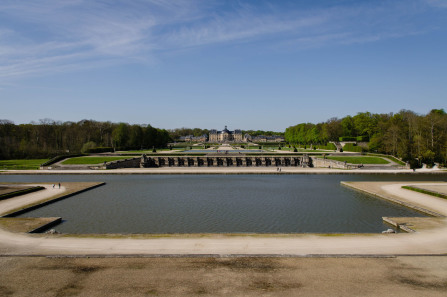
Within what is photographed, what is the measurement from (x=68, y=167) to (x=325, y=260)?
158 feet

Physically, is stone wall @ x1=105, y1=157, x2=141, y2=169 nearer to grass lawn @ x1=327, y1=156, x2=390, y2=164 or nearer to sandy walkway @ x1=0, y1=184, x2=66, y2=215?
sandy walkway @ x1=0, y1=184, x2=66, y2=215

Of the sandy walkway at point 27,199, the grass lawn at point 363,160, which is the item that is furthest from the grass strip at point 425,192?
the sandy walkway at point 27,199

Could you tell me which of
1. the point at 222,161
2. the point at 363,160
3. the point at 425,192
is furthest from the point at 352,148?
the point at 425,192

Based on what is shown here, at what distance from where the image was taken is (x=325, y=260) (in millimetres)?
12594

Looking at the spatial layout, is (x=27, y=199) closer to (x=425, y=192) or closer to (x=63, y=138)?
(x=425, y=192)

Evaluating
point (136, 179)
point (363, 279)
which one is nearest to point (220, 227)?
point (363, 279)

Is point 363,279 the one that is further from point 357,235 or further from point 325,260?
point 357,235

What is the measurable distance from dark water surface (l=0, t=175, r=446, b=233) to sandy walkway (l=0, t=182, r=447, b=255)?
9.69ft

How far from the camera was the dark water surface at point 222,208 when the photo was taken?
63.4ft

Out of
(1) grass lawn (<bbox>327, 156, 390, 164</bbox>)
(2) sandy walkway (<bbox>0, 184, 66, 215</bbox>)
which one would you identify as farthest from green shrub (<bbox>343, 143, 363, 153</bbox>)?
(2) sandy walkway (<bbox>0, 184, 66, 215</bbox>)

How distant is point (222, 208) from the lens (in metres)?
24.1

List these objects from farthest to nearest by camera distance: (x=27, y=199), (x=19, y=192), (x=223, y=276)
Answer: (x=19, y=192) → (x=27, y=199) → (x=223, y=276)

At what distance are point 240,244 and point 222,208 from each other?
9.64 m

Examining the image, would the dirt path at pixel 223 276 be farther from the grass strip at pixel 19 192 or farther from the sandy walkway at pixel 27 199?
the grass strip at pixel 19 192
